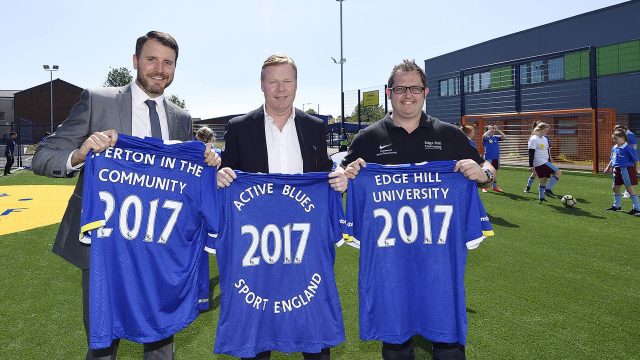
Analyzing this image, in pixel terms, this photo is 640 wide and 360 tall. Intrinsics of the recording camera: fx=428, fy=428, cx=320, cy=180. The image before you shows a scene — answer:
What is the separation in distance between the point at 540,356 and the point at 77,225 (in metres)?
3.54

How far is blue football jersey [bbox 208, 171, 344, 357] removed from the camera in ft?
8.74

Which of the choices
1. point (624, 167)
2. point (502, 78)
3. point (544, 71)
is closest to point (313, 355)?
point (624, 167)

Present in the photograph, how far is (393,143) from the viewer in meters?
2.98

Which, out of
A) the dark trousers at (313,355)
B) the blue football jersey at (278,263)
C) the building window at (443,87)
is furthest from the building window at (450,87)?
the dark trousers at (313,355)

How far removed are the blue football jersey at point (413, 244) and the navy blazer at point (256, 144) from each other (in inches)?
16.8

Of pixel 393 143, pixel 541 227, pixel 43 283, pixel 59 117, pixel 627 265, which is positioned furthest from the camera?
pixel 59 117

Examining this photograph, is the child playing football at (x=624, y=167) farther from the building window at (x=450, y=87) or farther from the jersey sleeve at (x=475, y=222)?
the building window at (x=450, y=87)

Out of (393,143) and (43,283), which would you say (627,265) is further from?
(43,283)

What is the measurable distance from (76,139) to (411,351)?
2498 millimetres

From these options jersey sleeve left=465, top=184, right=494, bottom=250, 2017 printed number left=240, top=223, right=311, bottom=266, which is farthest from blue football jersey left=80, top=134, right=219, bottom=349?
jersey sleeve left=465, top=184, right=494, bottom=250

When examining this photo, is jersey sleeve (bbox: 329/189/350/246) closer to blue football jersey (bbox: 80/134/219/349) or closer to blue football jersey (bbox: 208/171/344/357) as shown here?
blue football jersey (bbox: 208/171/344/357)

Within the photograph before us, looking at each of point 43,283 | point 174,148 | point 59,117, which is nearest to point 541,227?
point 174,148

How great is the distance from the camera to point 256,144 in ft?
9.81

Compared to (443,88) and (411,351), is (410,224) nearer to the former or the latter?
(411,351)
